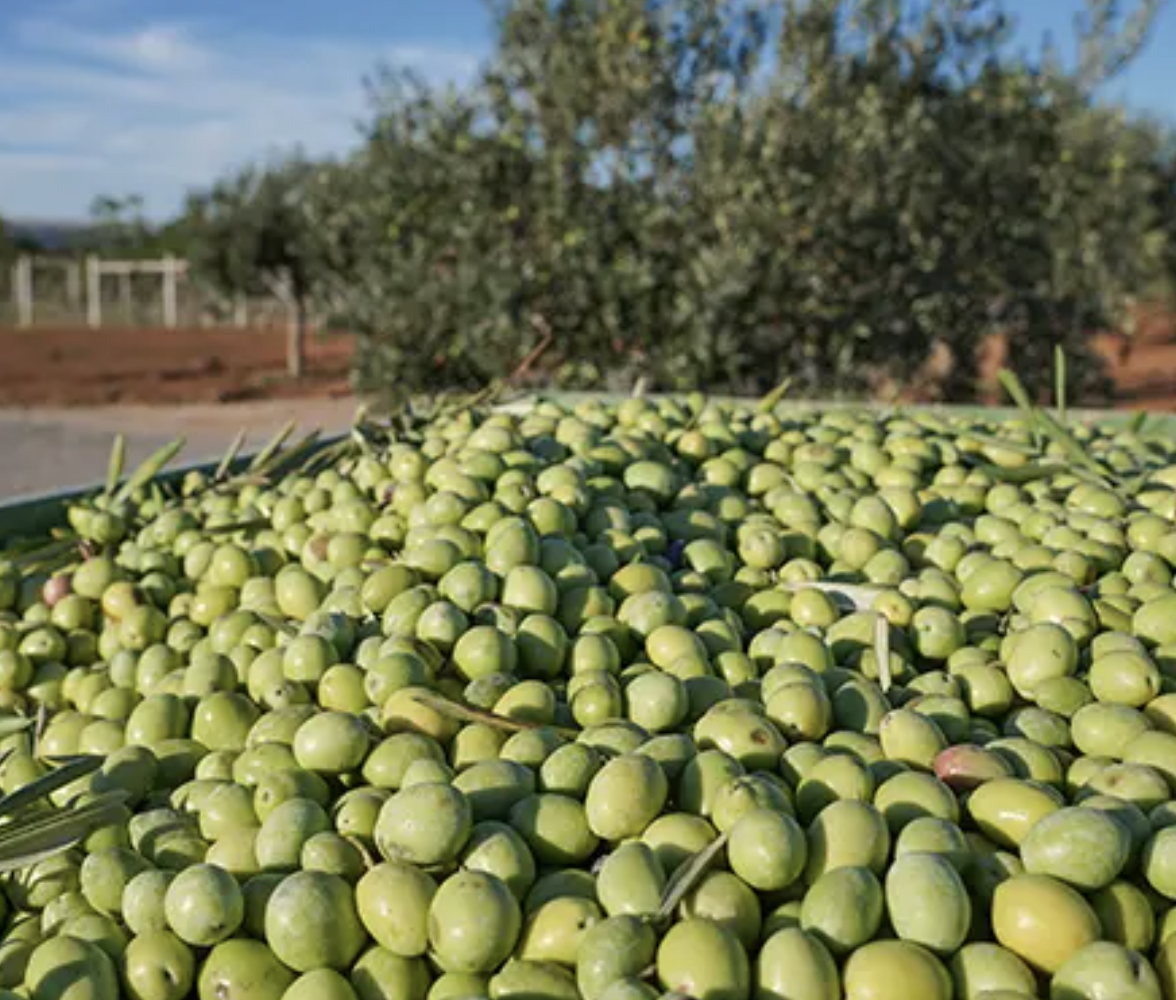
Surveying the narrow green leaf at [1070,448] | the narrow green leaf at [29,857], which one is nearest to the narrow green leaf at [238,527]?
the narrow green leaf at [29,857]

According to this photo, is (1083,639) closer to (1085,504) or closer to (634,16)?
(1085,504)

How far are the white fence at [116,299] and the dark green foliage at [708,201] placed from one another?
34.1 meters

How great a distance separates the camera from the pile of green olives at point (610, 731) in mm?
1516

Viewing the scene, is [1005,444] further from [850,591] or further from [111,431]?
[111,431]

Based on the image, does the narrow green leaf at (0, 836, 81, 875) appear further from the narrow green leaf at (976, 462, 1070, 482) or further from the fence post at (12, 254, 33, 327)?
the fence post at (12, 254, 33, 327)

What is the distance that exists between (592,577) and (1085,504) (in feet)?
4.77

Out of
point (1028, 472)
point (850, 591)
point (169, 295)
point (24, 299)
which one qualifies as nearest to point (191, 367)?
point (169, 295)

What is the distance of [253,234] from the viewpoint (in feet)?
80.1

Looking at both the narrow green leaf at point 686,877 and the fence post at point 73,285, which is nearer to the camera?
the narrow green leaf at point 686,877

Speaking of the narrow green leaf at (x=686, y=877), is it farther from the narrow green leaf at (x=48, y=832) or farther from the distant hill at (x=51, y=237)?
the distant hill at (x=51, y=237)

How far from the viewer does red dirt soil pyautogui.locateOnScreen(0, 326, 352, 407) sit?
2145 centimetres

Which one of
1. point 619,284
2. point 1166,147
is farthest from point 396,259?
Result: point 1166,147

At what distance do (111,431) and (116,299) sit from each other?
34.3m

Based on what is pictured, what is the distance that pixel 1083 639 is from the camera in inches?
91.5
